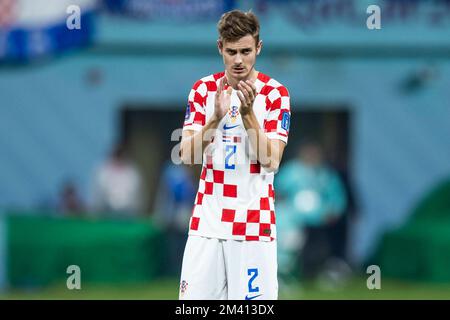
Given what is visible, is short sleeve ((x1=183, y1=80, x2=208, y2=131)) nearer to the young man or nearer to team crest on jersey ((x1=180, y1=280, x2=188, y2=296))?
the young man

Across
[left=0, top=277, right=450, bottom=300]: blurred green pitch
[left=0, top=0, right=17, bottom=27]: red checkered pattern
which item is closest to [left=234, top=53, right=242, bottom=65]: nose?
[left=0, top=277, right=450, bottom=300]: blurred green pitch

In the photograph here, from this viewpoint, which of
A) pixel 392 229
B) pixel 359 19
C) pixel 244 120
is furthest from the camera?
pixel 359 19

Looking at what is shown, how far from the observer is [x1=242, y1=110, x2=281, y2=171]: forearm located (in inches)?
247

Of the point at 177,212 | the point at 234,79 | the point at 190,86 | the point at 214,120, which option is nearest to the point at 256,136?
the point at 214,120

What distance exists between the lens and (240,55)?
6336mm

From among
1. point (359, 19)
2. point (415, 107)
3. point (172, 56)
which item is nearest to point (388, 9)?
point (359, 19)

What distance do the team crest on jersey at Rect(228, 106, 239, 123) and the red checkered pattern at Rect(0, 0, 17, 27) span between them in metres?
11.2

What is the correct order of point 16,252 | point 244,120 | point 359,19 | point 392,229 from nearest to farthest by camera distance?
point 244,120 < point 16,252 < point 392,229 < point 359,19

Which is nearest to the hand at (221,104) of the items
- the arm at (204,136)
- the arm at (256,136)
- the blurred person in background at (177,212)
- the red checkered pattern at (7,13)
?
the arm at (204,136)

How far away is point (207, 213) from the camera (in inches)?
258

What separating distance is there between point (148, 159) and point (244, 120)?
12931 millimetres

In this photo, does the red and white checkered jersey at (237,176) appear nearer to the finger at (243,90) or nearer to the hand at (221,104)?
the hand at (221,104)

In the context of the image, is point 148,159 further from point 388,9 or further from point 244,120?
point 244,120

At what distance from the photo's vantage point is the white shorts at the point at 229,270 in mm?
6512
